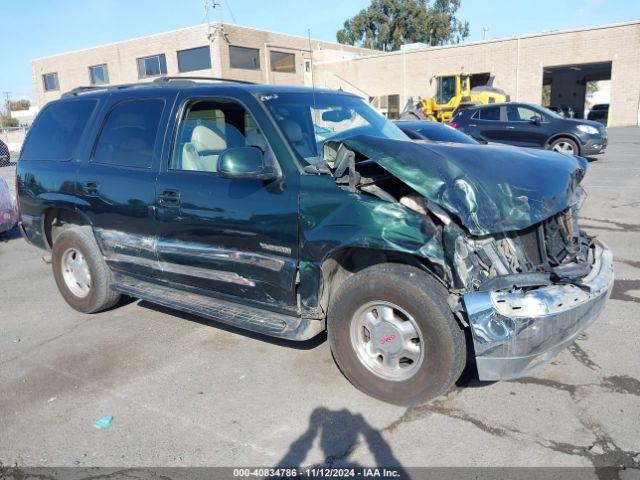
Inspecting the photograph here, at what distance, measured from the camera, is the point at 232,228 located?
3721 mm

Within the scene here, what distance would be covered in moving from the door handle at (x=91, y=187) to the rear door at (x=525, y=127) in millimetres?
13110

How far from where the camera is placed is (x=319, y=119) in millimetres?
4043

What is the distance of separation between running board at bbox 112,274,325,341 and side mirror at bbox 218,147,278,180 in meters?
0.99

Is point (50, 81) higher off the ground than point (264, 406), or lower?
higher

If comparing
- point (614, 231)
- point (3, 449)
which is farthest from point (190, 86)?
point (614, 231)

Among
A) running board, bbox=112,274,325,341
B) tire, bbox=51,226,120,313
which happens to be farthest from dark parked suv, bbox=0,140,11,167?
running board, bbox=112,274,325,341

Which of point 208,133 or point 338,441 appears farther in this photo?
point 208,133

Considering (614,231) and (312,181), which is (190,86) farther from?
(614,231)

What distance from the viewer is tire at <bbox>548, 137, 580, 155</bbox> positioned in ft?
48.6

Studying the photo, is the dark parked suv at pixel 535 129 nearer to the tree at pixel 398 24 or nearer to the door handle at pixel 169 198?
the door handle at pixel 169 198

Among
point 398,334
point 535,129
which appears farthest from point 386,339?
point 535,129

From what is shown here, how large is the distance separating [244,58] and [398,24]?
34.9 m

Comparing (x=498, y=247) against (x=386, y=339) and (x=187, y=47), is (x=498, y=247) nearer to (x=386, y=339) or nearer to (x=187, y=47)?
(x=386, y=339)

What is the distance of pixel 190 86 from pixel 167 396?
7.82ft
